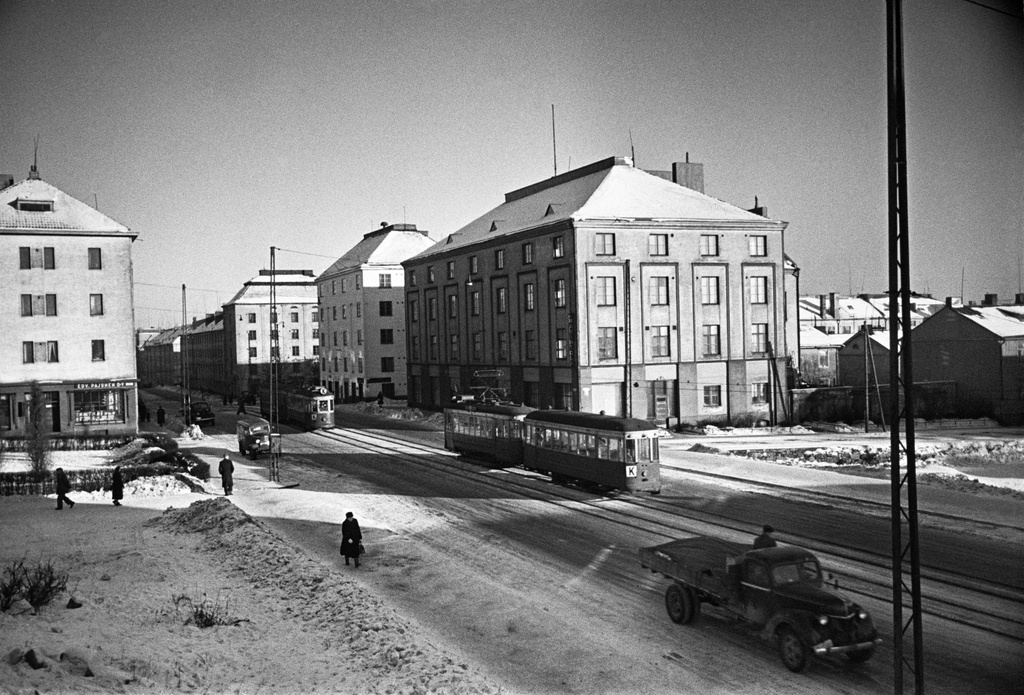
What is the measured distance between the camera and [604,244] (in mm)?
47844

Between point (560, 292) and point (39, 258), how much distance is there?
103ft

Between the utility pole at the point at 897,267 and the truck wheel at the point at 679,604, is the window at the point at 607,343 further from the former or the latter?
the utility pole at the point at 897,267

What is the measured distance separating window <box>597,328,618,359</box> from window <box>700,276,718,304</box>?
6582 millimetres

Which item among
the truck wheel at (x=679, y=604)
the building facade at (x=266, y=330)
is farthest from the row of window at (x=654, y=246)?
the building facade at (x=266, y=330)

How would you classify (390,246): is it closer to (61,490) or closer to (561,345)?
(561,345)

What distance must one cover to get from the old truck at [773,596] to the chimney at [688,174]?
46.8 m

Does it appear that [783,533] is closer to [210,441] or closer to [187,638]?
[187,638]

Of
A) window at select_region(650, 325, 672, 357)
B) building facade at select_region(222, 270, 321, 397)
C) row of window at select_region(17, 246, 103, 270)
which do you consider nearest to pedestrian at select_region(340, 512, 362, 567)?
window at select_region(650, 325, 672, 357)

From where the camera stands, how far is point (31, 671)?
11.9 metres

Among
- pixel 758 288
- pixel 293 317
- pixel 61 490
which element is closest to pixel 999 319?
pixel 758 288

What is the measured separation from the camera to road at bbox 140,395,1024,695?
12477mm

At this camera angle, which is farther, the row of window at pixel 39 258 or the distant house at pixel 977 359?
the distant house at pixel 977 359

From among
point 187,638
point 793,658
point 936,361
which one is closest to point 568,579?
point 793,658

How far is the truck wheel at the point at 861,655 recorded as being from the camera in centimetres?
1237
